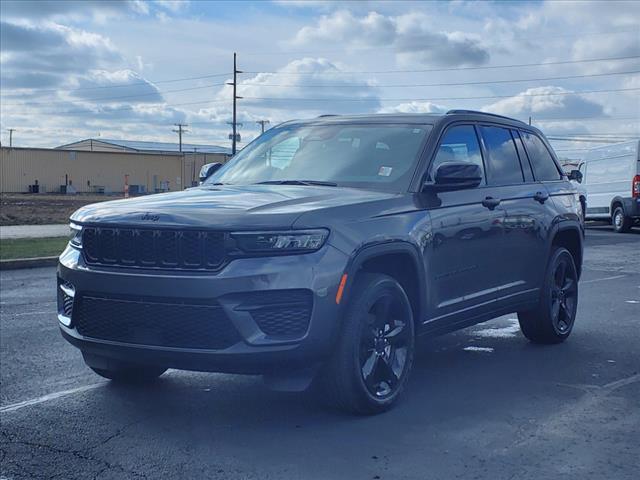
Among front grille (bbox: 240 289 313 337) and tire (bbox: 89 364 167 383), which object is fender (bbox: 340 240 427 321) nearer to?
front grille (bbox: 240 289 313 337)

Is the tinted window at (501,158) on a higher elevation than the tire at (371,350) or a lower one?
higher

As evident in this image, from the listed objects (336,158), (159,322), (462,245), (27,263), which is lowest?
(27,263)

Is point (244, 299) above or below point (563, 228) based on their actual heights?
below

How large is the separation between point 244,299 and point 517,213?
2975mm

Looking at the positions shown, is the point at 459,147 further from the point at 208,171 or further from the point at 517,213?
the point at 208,171

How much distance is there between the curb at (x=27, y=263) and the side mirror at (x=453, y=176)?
1062 cm

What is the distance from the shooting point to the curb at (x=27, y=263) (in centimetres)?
1480

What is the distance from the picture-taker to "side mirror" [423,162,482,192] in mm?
5648

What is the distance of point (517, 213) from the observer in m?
6.82

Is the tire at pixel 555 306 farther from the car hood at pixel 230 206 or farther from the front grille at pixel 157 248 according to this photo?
the front grille at pixel 157 248

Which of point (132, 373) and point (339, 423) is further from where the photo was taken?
point (132, 373)

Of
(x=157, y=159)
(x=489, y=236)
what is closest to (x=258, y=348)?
(x=489, y=236)

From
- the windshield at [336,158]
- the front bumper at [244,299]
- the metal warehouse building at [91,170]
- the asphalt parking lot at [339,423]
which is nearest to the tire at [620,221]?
the asphalt parking lot at [339,423]

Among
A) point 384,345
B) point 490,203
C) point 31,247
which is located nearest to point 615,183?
point 31,247
